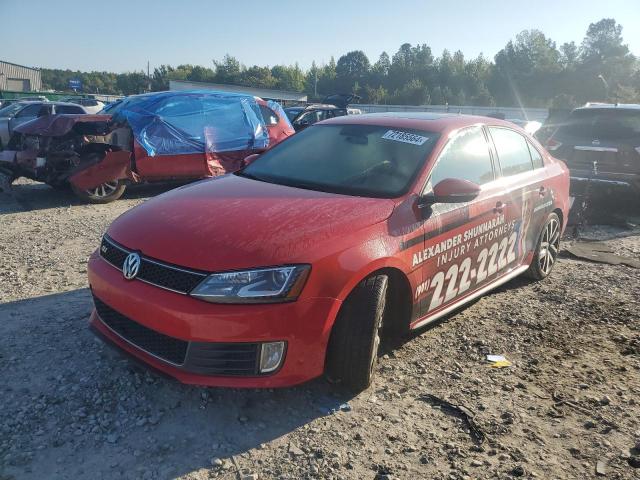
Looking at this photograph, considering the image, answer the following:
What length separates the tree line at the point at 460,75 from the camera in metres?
82.5

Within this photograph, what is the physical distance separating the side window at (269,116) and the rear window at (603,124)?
16.9 feet

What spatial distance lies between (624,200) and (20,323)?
8.34 m

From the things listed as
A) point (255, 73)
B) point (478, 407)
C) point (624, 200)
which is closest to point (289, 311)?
point (478, 407)

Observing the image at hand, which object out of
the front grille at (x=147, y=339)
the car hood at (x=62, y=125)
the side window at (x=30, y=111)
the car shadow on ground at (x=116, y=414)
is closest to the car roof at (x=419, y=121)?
the car shadow on ground at (x=116, y=414)

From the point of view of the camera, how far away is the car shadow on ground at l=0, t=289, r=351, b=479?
246 centimetres

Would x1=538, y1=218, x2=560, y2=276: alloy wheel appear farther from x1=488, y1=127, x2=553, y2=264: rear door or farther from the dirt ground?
the dirt ground

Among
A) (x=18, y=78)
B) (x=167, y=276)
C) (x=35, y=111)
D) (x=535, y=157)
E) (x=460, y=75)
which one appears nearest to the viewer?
(x=167, y=276)

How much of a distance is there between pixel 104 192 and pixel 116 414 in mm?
6315

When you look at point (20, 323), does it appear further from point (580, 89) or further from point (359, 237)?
point (580, 89)

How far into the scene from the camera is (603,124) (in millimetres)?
7953

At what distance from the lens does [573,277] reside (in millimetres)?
5438

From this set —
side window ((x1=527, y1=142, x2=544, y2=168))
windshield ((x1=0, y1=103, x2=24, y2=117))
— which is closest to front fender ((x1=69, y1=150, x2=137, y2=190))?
side window ((x1=527, y1=142, x2=544, y2=168))

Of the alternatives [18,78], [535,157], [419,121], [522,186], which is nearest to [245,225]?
[419,121]

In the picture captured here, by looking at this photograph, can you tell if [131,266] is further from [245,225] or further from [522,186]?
[522,186]
